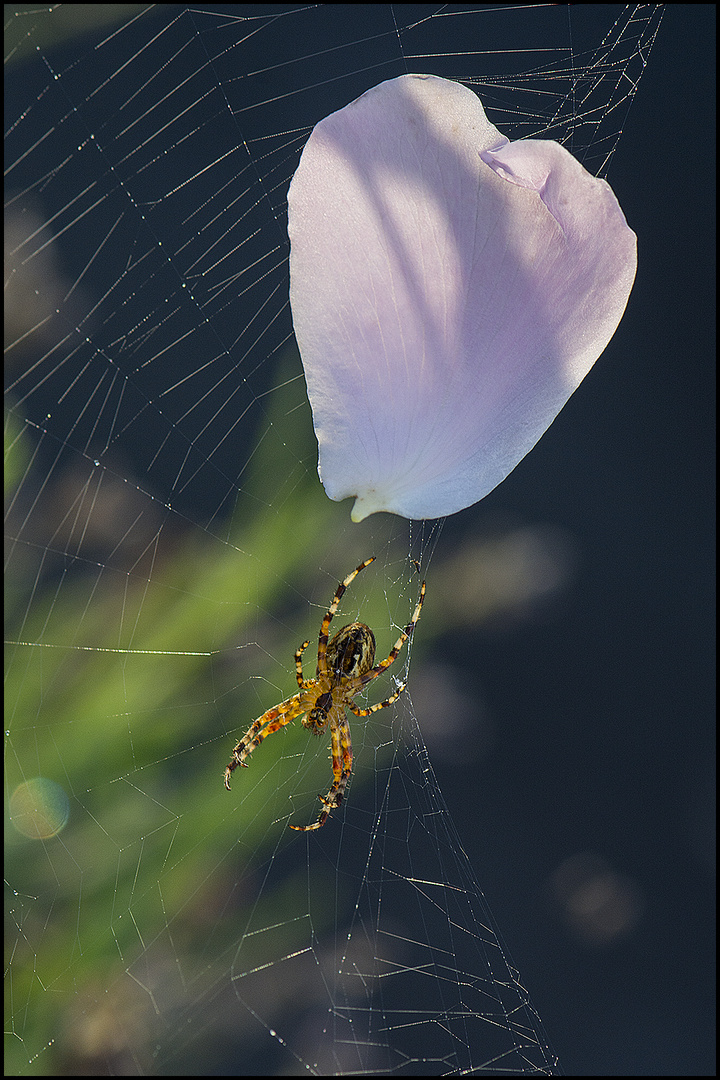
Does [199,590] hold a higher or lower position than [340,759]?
higher

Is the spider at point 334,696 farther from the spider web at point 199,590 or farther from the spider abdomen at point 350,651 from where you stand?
the spider web at point 199,590

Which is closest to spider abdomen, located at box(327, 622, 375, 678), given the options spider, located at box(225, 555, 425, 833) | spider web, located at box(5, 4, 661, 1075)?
spider, located at box(225, 555, 425, 833)

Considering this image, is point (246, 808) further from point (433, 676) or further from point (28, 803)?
point (433, 676)

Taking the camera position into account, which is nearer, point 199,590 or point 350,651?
point 350,651

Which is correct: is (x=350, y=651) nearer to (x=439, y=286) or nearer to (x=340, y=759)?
(x=340, y=759)

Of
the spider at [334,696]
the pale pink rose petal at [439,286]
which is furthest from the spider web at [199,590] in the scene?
the pale pink rose petal at [439,286]

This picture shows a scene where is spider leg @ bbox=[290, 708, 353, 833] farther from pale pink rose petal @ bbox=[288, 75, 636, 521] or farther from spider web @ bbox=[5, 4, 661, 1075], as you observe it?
pale pink rose petal @ bbox=[288, 75, 636, 521]

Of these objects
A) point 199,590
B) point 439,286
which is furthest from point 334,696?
point 439,286
